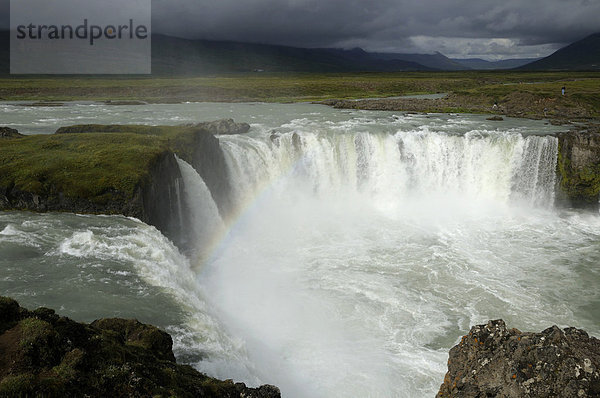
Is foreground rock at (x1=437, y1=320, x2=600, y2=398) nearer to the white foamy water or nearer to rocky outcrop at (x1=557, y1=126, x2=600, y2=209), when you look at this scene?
the white foamy water

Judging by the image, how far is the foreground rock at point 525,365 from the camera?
26.3 feet

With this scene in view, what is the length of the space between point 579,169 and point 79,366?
132 ft

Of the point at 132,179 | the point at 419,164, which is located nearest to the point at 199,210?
the point at 132,179

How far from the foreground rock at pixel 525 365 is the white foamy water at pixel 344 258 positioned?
428 centimetres

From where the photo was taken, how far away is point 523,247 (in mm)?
26641

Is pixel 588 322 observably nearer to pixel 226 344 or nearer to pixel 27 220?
pixel 226 344

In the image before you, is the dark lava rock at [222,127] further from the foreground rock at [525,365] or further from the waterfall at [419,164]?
the foreground rock at [525,365]

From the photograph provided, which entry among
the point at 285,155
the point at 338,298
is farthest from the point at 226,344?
the point at 285,155

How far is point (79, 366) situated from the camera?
673 centimetres

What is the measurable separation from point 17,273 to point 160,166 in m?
10.7

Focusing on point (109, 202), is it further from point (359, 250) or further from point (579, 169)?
point (579, 169)

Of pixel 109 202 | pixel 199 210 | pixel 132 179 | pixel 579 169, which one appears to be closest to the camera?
pixel 109 202

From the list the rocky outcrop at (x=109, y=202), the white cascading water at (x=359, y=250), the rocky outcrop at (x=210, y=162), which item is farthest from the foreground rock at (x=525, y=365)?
the rocky outcrop at (x=210, y=162)

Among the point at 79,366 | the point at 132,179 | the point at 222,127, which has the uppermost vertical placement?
the point at 222,127
